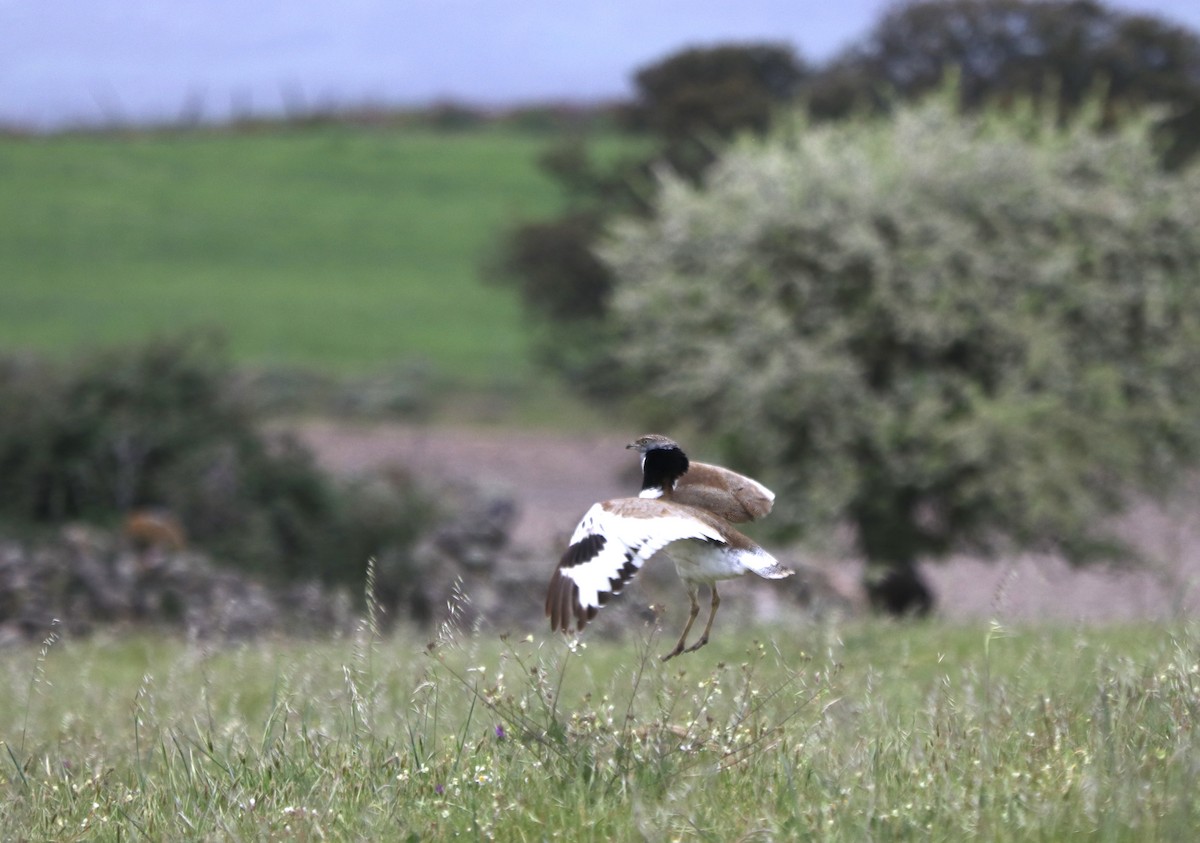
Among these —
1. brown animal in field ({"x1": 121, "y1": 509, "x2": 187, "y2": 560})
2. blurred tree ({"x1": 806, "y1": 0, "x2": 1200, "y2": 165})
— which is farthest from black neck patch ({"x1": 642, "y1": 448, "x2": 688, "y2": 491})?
blurred tree ({"x1": 806, "y1": 0, "x2": 1200, "y2": 165})

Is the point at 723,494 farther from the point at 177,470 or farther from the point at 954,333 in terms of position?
the point at 177,470

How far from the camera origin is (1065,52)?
19516 mm

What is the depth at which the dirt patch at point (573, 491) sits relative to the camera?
13117 mm

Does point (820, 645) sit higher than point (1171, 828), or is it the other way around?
point (1171, 828)

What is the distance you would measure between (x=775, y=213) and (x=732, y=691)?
24.3 ft

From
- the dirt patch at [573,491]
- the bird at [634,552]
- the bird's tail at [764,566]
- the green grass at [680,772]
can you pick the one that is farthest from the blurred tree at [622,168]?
the bird's tail at [764,566]

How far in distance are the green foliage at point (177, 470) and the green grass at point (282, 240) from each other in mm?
16802

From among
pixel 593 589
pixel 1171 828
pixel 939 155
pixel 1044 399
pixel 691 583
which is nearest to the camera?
pixel 1171 828

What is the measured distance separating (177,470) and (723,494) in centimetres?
974

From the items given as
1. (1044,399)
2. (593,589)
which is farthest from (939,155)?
(593,589)

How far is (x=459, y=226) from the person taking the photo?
4678cm

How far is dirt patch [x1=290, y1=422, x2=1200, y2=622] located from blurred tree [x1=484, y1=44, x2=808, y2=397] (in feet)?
6.06

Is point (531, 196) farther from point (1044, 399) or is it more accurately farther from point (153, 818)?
point (153, 818)

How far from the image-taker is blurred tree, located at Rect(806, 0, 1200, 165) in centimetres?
1927
